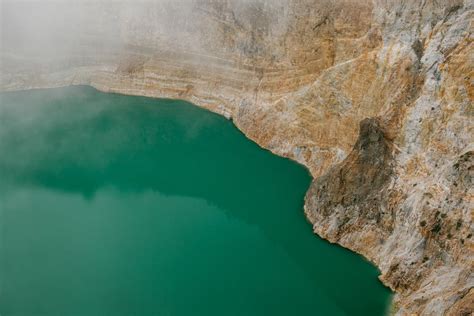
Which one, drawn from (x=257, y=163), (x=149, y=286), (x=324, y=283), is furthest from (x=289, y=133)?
(x=149, y=286)

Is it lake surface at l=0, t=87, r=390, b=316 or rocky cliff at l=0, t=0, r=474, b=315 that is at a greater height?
rocky cliff at l=0, t=0, r=474, b=315

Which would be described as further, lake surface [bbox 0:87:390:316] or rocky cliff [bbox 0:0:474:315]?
lake surface [bbox 0:87:390:316]

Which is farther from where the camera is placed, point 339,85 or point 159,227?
point 339,85

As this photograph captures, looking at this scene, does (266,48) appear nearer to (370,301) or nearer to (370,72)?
(370,72)

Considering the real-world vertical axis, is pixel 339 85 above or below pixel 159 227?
above
